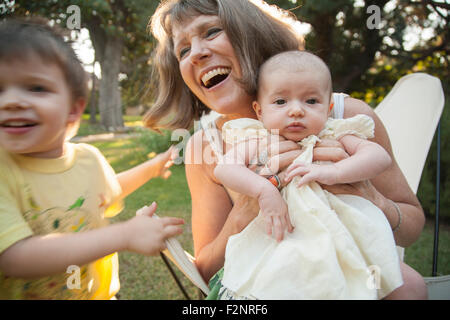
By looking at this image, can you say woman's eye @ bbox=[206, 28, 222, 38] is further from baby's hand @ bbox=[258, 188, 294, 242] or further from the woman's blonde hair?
baby's hand @ bbox=[258, 188, 294, 242]

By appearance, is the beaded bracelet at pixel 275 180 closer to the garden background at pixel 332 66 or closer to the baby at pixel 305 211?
the baby at pixel 305 211

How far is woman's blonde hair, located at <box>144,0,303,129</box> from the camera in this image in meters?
1.25

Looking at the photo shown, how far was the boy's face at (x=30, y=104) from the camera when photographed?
76 cm

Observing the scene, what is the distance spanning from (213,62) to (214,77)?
68 mm

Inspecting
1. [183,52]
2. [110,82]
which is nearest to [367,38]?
[110,82]

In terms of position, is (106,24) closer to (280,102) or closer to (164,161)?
(164,161)

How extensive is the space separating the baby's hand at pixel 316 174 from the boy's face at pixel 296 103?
17 centimetres

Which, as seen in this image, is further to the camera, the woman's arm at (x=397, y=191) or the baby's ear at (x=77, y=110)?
the woman's arm at (x=397, y=191)

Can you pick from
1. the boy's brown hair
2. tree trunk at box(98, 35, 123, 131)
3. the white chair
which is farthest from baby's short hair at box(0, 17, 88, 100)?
the white chair

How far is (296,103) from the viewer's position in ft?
3.39

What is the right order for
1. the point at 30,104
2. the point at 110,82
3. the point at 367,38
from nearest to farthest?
the point at 30,104, the point at 110,82, the point at 367,38

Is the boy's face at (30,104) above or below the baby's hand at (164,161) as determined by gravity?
above

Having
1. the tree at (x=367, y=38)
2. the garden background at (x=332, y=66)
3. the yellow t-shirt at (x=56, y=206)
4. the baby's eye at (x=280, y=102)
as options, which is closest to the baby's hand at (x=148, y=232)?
the yellow t-shirt at (x=56, y=206)
